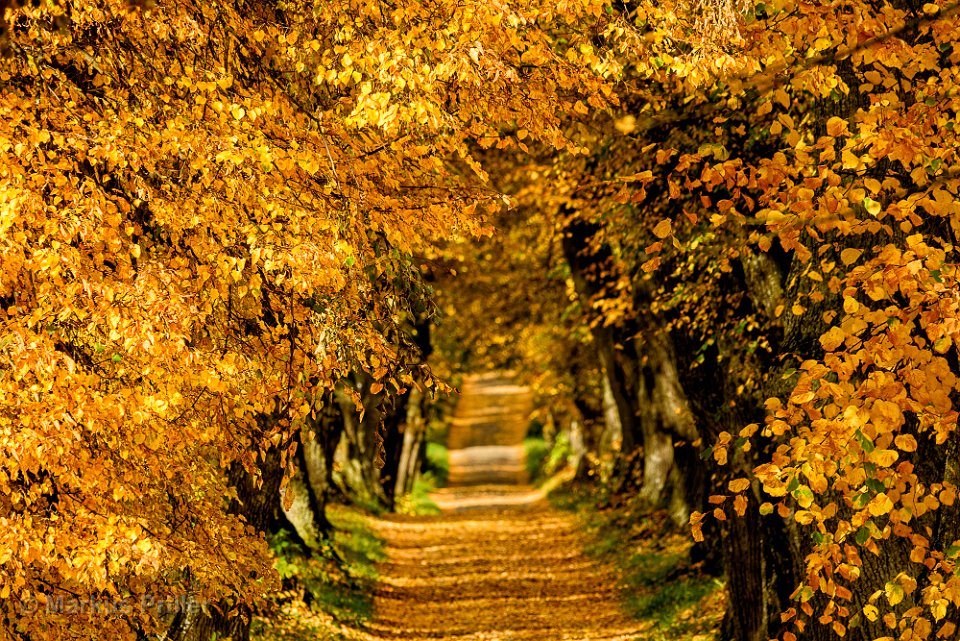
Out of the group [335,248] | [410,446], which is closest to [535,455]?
[410,446]

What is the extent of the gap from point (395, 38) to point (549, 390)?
22.6m

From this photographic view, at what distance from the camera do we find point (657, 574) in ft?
55.9

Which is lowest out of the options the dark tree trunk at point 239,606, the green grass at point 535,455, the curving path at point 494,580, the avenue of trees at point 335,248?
the green grass at point 535,455

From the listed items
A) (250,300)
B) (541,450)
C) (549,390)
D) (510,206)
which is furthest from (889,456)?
(541,450)

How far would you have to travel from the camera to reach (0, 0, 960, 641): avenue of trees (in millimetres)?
5379

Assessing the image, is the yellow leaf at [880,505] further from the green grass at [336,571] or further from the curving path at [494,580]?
the green grass at [336,571]

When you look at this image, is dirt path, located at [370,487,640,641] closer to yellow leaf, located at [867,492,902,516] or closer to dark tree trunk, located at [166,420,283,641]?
dark tree trunk, located at [166,420,283,641]

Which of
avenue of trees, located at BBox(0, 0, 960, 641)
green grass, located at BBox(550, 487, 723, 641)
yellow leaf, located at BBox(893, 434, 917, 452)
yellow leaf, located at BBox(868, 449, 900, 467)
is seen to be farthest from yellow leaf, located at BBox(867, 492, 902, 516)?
green grass, located at BBox(550, 487, 723, 641)

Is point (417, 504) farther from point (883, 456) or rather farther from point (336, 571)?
point (883, 456)

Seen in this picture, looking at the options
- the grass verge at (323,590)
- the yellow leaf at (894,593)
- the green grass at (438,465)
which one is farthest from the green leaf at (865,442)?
the green grass at (438,465)

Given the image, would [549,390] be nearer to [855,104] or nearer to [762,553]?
[762,553]

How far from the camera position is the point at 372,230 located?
7.01 metres

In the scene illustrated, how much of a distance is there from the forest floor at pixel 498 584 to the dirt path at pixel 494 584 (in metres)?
0.02

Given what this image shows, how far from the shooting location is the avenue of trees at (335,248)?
5.38m
